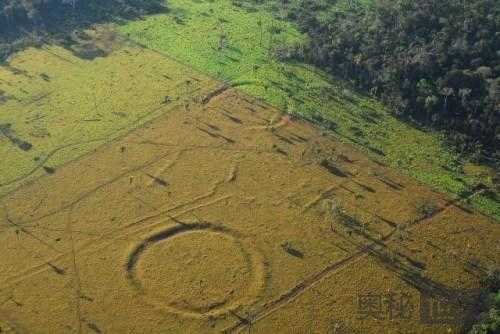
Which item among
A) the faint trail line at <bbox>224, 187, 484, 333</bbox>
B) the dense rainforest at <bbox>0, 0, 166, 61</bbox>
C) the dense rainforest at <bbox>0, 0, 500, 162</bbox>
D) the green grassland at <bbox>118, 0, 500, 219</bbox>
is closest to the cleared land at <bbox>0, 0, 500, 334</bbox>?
the faint trail line at <bbox>224, 187, 484, 333</bbox>

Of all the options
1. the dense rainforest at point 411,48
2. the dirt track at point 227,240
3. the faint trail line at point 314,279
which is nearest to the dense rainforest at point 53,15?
the dense rainforest at point 411,48

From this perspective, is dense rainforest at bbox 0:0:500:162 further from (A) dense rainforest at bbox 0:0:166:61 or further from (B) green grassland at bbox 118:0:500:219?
(B) green grassland at bbox 118:0:500:219

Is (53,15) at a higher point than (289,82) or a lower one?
lower

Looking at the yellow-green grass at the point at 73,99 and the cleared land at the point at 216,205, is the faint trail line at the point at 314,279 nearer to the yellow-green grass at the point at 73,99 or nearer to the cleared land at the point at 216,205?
the cleared land at the point at 216,205

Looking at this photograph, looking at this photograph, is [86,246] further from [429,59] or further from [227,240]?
[429,59]

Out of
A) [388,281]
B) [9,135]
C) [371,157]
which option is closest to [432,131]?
[371,157]

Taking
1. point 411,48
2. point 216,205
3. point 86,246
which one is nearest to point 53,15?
point 216,205

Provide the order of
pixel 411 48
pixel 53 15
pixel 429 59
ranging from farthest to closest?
pixel 53 15 < pixel 411 48 < pixel 429 59
